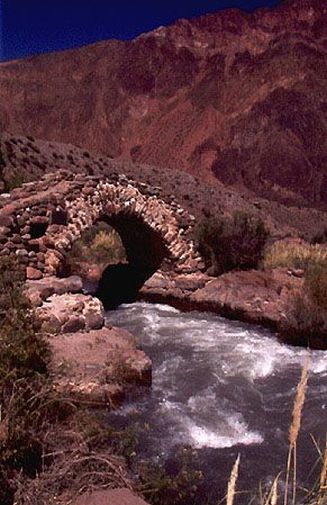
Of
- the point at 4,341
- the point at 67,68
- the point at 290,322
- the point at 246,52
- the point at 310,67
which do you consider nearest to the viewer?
the point at 4,341

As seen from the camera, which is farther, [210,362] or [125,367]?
[210,362]

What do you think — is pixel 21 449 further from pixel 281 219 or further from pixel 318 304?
pixel 281 219

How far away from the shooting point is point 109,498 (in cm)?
376

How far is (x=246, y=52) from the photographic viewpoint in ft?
164

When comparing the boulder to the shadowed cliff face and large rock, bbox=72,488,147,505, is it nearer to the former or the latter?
large rock, bbox=72,488,147,505

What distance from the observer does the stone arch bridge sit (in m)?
10.6

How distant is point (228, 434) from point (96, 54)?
176 ft

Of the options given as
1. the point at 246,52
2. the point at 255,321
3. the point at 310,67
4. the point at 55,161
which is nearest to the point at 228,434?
the point at 255,321

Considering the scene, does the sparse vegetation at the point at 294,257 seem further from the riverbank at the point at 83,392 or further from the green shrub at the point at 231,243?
the riverbank at the point at 83,392

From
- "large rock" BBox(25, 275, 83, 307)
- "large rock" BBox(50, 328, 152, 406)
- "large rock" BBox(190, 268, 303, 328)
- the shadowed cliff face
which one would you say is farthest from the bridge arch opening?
the shadowed cliff face

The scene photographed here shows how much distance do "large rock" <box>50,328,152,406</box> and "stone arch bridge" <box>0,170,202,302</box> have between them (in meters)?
2.80

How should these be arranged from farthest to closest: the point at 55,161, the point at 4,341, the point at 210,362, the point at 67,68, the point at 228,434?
the point at 67,68 < the point at 55,161 < the point at 210,362 < the point at 228,434 < the point at 4,341

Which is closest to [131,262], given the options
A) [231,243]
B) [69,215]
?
[231,243]

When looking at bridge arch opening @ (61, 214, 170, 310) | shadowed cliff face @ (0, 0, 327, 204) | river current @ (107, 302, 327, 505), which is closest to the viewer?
river current @ (107, 302, 327, 505)
